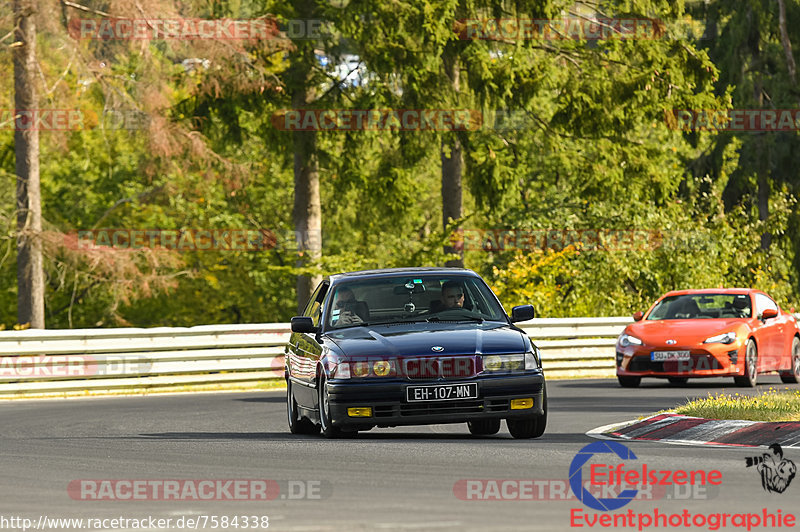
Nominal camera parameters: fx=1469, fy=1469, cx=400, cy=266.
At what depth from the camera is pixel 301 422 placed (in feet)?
47.5

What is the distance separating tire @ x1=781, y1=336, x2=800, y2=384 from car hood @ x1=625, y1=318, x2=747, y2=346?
1.61m

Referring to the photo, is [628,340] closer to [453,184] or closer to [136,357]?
[136,357]

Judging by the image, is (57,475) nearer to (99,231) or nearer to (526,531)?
(526,531)

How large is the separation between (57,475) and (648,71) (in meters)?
27.9

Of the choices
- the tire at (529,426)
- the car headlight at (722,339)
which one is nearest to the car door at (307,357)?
the tire at (529,426)

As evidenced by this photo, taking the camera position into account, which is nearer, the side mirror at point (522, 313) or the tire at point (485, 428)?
the side mirror at point (522, 313)

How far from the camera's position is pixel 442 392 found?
12.4 metres

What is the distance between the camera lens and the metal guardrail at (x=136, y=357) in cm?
2291

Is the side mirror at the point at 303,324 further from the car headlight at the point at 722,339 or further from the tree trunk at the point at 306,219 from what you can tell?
the tree trunk at the point at 306,219

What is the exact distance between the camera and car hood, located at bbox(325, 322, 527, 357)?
40.9 ft

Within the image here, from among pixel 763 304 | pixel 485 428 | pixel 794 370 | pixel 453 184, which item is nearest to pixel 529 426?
pixel 485 428

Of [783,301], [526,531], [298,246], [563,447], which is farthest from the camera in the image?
[783,301]

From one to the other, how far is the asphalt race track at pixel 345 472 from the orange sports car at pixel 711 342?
4218 millimetres

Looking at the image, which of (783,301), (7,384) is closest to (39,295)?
(7,384)
